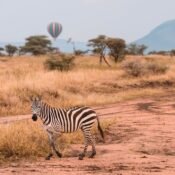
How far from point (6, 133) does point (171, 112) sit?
28.8ft

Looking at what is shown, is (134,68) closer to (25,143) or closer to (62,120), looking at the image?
(62,120)

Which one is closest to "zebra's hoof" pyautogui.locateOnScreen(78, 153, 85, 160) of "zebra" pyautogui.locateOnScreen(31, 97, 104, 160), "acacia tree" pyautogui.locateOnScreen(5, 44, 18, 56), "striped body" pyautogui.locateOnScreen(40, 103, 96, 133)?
"zebra" pyautogui.locateOnScreen(31, 97, 104, 160)

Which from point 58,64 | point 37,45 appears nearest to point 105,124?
point 58,64

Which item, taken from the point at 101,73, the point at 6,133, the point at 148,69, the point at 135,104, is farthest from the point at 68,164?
the point at 148,69

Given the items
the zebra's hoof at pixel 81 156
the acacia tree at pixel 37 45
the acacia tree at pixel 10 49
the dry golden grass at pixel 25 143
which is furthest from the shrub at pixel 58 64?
the acacia tree at pixel 10 49

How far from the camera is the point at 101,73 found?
30.8 metres

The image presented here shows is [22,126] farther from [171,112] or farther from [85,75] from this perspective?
[85,75]

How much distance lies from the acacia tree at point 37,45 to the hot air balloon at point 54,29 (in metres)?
14.2

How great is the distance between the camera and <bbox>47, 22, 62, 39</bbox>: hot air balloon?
52.5 meters

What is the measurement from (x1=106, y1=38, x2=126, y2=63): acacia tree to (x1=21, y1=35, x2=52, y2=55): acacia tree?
22415mm

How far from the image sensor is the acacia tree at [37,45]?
6769cm

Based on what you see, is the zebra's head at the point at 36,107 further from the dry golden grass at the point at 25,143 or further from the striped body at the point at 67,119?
the dry golden grass at the point at 25,143

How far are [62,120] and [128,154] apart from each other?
161 cm

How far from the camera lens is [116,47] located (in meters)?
45.3
